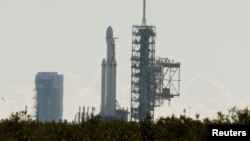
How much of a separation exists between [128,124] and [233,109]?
31.8 feet

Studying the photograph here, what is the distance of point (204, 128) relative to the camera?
8094cm

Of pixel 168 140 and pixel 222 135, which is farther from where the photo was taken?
pixel 168 140

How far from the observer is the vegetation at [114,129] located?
77562 mm

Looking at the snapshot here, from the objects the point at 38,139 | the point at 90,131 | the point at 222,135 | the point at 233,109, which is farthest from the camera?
the point at 233,109

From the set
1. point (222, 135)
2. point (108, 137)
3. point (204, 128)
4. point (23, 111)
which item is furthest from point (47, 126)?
point (222, 135)

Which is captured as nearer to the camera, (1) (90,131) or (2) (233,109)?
(1) (90,131)

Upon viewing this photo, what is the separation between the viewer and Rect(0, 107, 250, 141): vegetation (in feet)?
254

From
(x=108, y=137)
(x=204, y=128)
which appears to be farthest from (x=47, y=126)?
(x=204, y=128)

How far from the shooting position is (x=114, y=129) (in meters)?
80.0

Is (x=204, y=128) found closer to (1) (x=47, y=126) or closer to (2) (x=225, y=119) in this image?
(2) (x=225, y=119)

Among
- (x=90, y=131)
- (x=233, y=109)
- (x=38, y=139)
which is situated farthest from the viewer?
(x=233, y=109)

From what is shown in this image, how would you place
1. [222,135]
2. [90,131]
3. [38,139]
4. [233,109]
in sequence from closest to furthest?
[222,135]
[38,139]
[90,131]
[233,109]

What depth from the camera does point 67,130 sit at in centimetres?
7856

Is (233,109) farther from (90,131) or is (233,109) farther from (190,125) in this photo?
(90,131)
